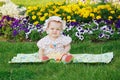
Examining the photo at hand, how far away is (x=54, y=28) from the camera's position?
764cm

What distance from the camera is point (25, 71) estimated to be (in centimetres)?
695

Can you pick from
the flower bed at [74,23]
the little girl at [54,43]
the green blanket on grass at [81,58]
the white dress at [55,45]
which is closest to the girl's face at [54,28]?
the little girl at [54,43]

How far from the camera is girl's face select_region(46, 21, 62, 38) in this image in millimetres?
7625

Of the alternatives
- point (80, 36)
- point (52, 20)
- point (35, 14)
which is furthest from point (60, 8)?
point (52, 20)

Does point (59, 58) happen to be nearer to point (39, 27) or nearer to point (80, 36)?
point (80, 36)

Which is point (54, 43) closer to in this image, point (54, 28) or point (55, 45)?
point (55, 45)

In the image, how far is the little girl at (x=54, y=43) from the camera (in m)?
7.63

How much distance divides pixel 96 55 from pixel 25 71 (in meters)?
1.44

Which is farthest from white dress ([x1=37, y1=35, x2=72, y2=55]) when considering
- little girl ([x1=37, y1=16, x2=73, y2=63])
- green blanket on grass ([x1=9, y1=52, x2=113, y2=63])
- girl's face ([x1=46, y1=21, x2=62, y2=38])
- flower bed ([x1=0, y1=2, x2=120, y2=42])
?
flower bed ([x1=0, y1=2, x2=120, y2=42])

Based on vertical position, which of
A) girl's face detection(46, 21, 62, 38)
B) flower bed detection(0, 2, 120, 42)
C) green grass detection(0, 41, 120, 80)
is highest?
girl's face detection(46, 21, 62, 38)

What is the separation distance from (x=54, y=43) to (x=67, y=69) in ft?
3.07

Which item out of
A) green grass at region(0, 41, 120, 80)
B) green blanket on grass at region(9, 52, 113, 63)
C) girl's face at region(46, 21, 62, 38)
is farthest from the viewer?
girl's face at region(46, 21, 62, 38)

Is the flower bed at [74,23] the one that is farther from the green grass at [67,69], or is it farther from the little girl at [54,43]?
the little girl at [54,43]

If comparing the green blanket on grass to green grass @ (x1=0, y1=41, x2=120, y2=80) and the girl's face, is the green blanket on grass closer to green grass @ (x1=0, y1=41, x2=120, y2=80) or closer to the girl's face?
green grass @ (x1=0, y1=41, x2=120, y2=80)
